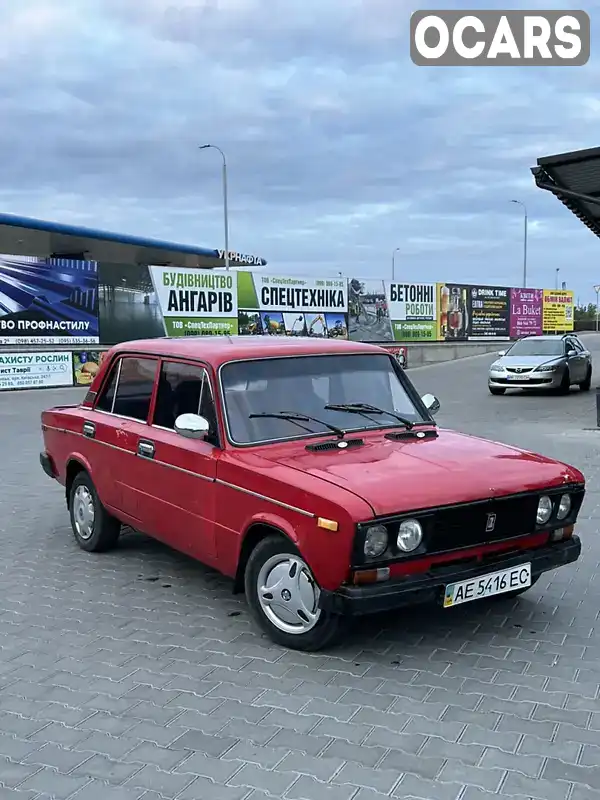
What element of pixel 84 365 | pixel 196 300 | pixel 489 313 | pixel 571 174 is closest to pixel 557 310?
pixel 489 313

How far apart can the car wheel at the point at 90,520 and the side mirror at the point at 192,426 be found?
1771mm

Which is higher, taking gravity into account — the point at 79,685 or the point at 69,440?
the point at 69,440

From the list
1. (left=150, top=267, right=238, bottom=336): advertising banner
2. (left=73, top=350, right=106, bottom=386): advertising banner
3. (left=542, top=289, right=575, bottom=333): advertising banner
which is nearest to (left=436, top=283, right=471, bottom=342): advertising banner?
(left=542, top=289, right=575, bottom=333): advertising banner

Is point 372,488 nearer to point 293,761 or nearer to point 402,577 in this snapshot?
point 402,577

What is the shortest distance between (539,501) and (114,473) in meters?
3.10

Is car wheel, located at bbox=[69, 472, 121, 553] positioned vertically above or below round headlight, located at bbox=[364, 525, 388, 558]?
below

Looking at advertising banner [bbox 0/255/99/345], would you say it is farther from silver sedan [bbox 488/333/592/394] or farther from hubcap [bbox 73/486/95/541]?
hubcap [bbox 73/486/95/541]

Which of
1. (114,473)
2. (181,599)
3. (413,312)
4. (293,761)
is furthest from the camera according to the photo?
(413,312)

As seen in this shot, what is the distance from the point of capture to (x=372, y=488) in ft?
13.8

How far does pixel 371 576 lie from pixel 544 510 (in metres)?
1.24

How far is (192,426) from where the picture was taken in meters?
4.97

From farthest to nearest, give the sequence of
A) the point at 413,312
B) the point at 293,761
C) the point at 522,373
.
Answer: the point at 413,312, the point at 522,373, the point at 293,761

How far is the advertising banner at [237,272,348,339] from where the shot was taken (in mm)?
32094

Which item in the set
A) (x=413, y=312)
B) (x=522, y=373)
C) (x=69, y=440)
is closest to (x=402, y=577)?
(x=69, y=440)
